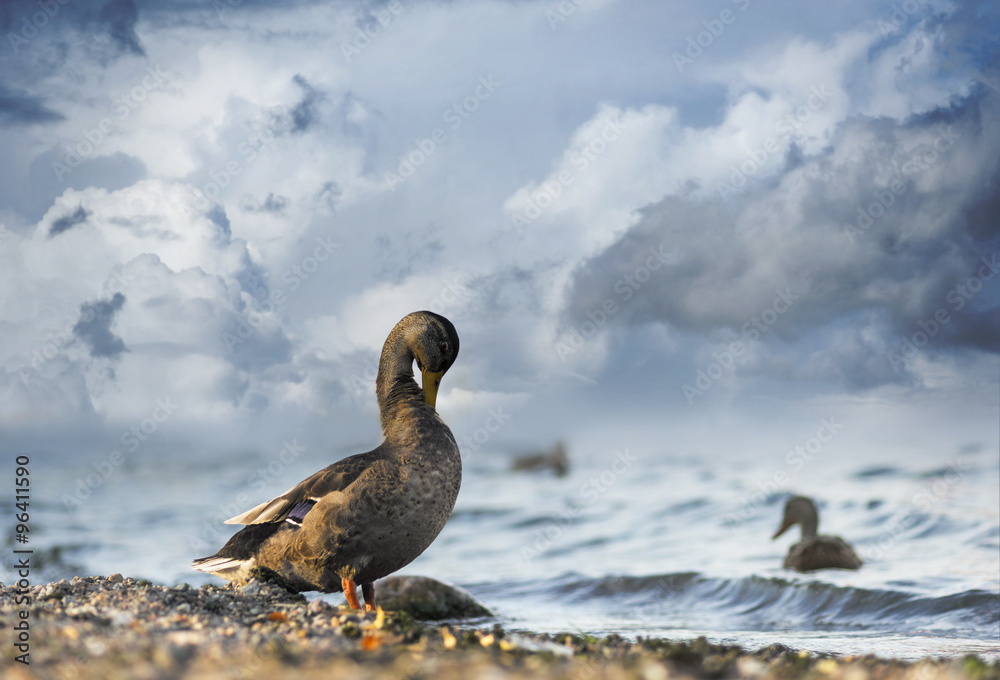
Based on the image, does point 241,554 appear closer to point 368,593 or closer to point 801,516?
point 368,593

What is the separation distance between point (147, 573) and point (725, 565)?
915cm

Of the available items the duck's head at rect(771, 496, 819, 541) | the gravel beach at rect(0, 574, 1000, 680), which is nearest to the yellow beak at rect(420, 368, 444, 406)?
the gravel beach at rect(0, 574, 1000, 680)

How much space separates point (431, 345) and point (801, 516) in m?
12.2

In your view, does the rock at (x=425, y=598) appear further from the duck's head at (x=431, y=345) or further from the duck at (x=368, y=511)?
the duck's head at (x=431, y=345)

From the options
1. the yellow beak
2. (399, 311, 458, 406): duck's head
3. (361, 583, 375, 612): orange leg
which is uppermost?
(399, 311, 458, 406): duck's head

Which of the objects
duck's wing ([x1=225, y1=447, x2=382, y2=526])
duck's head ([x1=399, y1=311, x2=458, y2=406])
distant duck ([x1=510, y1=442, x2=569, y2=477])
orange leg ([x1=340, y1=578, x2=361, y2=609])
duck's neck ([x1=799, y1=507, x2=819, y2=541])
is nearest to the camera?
orange leg ([x1=340, y1=578, x2=361, y2=609])

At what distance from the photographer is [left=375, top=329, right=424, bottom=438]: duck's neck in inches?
259

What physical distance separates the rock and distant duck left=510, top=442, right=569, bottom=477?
56.5 feet

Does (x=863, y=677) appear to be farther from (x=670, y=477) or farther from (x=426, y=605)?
(x=670, y=477)

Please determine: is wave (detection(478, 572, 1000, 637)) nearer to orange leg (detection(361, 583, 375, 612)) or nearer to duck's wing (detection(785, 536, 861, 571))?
duck's wing (detection(785, 536, 861, 571))

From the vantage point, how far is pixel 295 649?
3.42m

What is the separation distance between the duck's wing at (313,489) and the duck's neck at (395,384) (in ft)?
1.38

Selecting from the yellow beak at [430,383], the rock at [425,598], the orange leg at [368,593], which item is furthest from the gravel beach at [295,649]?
the rock at [425,598]

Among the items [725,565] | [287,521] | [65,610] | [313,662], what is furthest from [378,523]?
[725,565]
